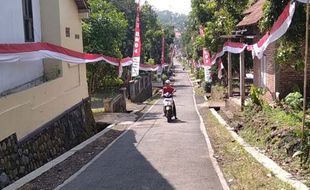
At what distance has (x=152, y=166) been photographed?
33.5 ft

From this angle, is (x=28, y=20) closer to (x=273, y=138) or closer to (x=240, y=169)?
(x=273, y=138)

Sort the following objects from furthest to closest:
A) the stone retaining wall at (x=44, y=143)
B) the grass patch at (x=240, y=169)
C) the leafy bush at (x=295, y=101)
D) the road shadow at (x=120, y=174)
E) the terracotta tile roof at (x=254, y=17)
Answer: the terracotta tile roof at (x=254, y=17), the leafy bush at (x=295, y=101), the stone retaining wall at (x=44, y=143), the road shadow at (x=120, y=174), the grass patch at (x=240, y=169)

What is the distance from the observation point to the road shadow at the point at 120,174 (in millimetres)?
8578

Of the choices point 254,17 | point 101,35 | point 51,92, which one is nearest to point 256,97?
point 254,17

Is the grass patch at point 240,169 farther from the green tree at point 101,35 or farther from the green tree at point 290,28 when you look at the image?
the green tree at point 101,35

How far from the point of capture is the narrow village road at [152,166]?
8.66 metres

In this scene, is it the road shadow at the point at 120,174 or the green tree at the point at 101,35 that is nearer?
the road shadow at the point at 120,174

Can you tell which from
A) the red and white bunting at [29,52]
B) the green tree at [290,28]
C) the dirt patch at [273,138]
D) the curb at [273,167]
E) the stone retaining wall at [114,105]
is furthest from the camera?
the stone retaining wall at [114,105]

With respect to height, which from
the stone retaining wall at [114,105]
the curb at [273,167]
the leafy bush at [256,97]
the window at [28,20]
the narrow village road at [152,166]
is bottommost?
the stone retaining wall at [114,105]

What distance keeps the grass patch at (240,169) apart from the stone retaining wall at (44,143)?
483 cm

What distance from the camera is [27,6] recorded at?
1577cm

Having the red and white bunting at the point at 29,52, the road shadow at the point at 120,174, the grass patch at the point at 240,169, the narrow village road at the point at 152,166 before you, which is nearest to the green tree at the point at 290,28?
the grass patch at the point at 240,169

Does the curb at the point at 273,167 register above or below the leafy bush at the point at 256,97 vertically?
below

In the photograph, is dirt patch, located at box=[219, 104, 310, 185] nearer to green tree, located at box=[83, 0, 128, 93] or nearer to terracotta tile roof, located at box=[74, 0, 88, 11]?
terracotta tile roof, located at box=[74, 0, 88, 11]
